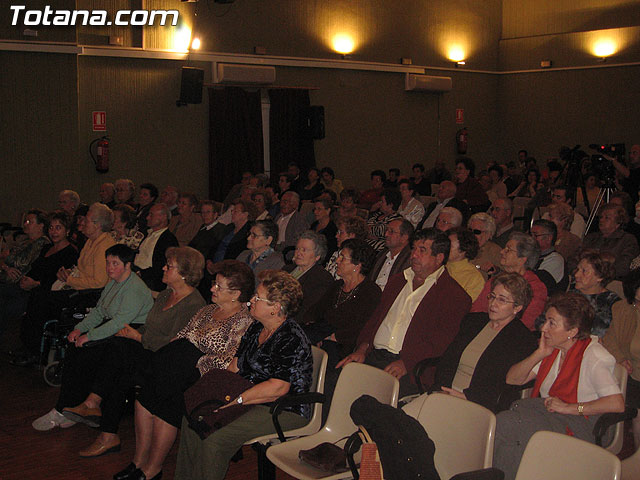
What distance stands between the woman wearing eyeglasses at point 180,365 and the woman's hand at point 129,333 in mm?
552

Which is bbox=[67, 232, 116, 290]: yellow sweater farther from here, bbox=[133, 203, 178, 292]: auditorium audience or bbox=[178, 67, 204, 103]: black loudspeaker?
bbox=[178, 67, 204, 103]: black loudspeaker

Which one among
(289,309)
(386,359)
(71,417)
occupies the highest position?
(289,309)

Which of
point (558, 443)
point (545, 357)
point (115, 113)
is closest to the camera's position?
point (558, 443)

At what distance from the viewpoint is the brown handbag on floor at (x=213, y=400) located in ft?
9.82

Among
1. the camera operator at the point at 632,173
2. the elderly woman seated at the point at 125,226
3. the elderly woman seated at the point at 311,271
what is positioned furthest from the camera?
the camera operator at the point at 632,173

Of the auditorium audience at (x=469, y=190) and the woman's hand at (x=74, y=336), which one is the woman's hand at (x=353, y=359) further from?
the auditorium audience at (x=469, y=190)

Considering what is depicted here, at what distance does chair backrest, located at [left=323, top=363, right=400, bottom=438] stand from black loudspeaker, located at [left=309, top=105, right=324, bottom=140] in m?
8.65

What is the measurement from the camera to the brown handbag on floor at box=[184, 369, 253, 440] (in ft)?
9.82

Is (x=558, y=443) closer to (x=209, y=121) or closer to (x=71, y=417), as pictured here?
(x=71, y=417)

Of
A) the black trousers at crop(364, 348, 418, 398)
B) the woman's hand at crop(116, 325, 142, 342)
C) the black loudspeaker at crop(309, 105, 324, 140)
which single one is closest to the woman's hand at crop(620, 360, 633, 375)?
the black trousers at crop(364, 348, 418, 398)

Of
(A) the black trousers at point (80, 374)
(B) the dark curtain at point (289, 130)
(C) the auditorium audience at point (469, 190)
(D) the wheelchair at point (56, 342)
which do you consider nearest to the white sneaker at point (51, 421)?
(A) the black trousers at point (80, 374)

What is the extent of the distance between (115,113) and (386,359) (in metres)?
7.61

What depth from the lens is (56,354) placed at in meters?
5.03

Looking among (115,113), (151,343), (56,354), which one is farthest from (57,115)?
(151,343)
